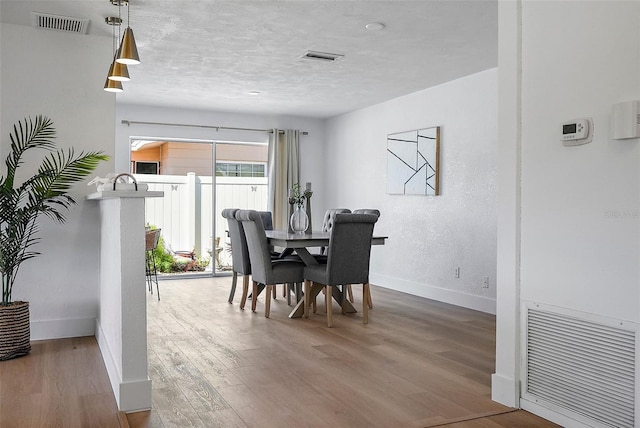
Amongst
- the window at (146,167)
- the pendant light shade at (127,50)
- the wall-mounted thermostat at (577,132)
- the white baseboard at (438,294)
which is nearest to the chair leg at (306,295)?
the white baseboard at (438,294)

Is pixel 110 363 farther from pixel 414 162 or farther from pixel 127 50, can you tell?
pixel 414 162

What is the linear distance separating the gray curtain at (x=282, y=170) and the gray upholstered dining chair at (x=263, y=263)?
2.97 m

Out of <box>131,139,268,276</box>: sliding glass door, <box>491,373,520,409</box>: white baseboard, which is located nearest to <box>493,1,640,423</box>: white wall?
<box>491,373,520,409</box>: white baseboard

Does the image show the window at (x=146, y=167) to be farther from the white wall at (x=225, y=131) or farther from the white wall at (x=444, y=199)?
the white wall at (x=444, y=199)

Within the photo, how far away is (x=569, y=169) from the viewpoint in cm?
259

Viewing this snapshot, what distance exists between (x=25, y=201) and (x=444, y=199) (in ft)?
13.4

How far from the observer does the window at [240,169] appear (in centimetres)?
822

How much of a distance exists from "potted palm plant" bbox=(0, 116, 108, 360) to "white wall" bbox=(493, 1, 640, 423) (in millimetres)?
3019

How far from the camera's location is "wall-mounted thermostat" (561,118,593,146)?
2477 mm

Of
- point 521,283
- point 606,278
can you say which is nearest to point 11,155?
point 521,283

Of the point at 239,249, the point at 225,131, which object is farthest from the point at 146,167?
the point at 239,249

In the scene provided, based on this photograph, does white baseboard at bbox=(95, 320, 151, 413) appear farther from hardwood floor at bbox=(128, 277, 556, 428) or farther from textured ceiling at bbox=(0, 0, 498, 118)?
textured ceiling at bbox=(0, 0, 498, 118)

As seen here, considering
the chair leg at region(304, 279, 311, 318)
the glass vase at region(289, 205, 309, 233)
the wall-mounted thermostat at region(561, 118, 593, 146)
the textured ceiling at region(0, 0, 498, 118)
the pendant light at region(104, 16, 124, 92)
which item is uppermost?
the textured ceiling at region(0, 0, 498, 118)

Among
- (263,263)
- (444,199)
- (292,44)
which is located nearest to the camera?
(292,44)
